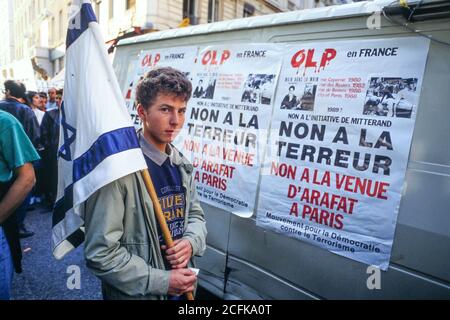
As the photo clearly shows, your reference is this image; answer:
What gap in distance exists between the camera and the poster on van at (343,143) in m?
1.79

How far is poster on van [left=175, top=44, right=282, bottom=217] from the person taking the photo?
2.38m

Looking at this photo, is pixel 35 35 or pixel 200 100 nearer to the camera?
pixel 200 100

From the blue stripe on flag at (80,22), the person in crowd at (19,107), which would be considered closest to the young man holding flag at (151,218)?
the blue stripe on flag at (80,22)

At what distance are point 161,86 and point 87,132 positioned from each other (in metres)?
0.44

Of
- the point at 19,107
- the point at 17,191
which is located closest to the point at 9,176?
the point at 17,191

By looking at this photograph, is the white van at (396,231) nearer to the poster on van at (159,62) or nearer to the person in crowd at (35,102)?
the poster on van at (159,62)

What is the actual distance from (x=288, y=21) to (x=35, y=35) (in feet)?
117

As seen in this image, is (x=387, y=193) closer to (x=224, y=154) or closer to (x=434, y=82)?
(x=434, y=82)

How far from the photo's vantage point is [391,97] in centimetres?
182

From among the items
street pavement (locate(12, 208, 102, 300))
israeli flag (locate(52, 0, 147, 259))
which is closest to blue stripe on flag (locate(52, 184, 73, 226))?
israeli flag (locate(52, 0, 147, 259))

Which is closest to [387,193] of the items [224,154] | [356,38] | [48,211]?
[356,38]

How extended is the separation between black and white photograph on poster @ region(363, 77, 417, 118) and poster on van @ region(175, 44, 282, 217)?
2.28ft

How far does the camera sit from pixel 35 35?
100ft

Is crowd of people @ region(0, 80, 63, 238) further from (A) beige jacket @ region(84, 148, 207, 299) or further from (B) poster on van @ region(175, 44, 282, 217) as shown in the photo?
(A) beige jacket @ region(84, 148, 207, 299)
